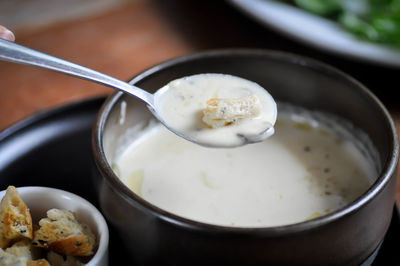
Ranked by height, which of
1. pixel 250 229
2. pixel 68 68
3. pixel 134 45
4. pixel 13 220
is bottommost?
pixel 134 45

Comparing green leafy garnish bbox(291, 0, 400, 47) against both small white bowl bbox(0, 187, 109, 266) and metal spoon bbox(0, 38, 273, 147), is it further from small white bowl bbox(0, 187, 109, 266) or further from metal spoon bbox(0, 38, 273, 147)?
small white bowl bbox(0, 187, 109, 266)

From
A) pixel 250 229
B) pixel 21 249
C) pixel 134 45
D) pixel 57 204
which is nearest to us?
pixel 250 229

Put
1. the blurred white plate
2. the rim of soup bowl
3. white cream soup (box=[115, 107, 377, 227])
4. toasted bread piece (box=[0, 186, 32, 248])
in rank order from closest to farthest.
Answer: the rim of soup bowl
toasted bread piece (box=[0, 186, 32, 248])
white cream soup (box=[115, 107, 377, 227])
the blurred white plate

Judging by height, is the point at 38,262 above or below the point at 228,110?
below

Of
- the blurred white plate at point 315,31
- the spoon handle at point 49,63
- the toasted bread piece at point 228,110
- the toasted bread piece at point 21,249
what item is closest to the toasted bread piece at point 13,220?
the toasted bread piece at point 21,249

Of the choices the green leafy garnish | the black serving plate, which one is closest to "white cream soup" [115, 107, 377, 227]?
the black serving plate

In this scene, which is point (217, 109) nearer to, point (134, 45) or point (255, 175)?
point (255, 175)

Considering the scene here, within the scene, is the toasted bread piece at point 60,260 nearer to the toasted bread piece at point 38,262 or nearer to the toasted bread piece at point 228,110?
the toasted bread piece at point 38,262

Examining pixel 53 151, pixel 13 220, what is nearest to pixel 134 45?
pixel 53 151
